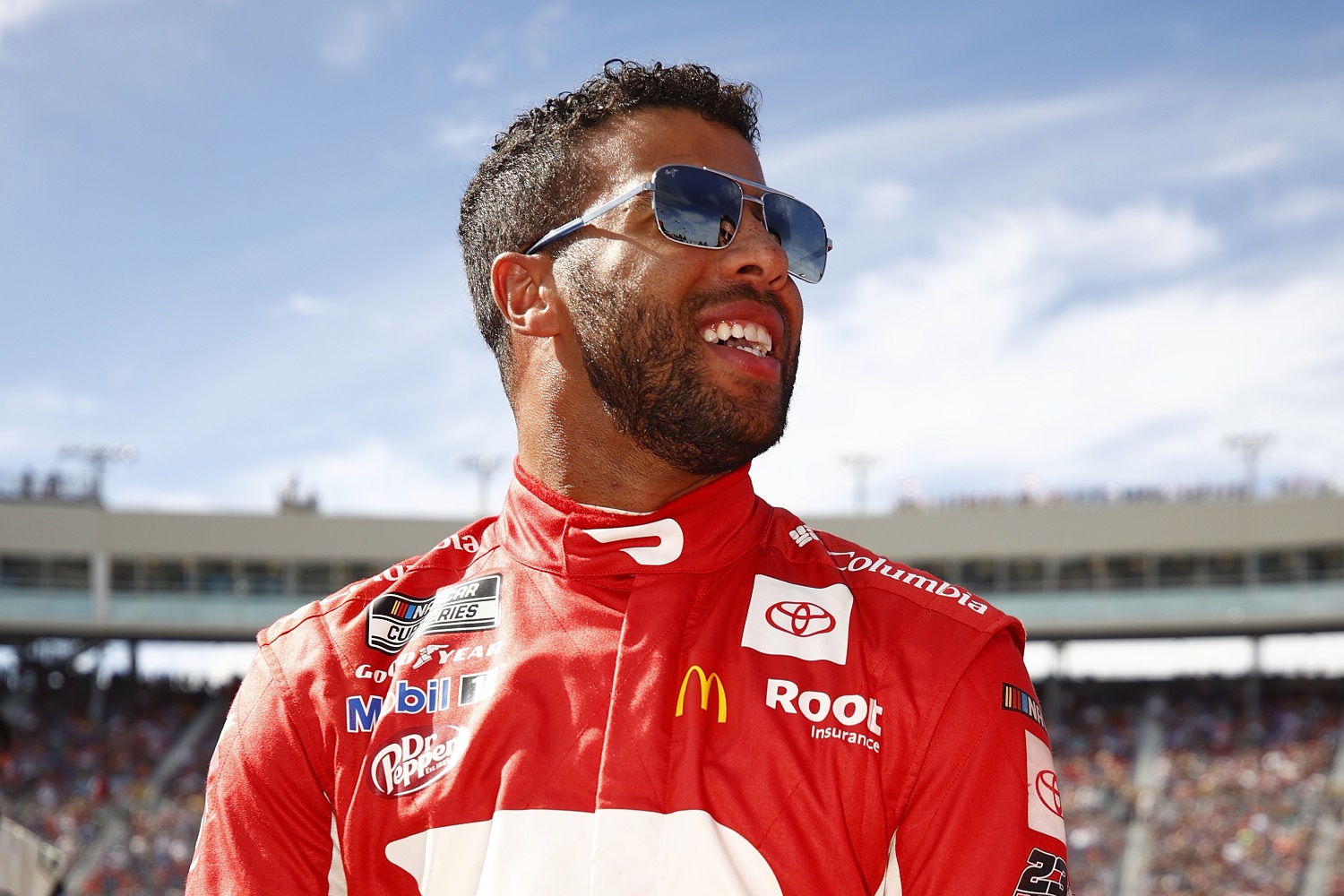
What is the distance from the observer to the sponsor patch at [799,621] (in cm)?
196

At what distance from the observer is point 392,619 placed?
218 centimetres

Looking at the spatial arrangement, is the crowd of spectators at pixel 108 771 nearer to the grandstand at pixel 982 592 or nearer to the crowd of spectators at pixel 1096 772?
the grandstand at pixel 982 592

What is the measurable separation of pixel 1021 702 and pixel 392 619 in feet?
3.38

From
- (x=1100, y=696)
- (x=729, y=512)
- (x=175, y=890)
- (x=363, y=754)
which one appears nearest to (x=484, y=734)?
(x=363, y=754)

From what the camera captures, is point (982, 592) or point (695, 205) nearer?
point (695, 205)

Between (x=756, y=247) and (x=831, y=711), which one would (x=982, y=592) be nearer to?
(x=756, y=247)

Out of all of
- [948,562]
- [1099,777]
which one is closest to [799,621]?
[1099,777]

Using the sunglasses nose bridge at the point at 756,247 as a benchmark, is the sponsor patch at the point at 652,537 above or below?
below

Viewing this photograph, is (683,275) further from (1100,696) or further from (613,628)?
(1100,696)

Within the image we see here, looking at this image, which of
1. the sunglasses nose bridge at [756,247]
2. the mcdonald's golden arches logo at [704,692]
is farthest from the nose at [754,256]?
the mcdonald's golden arches logo at [704,692]

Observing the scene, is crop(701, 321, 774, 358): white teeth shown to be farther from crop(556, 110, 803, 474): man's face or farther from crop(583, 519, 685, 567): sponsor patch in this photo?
crop(583, 519, 685, 567): sponsor patch

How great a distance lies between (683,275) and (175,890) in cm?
2150

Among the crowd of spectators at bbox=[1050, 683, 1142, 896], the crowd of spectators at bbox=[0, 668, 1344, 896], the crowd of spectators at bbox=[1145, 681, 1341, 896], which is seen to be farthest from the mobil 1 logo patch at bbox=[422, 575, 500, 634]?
the crowd of spectators at bbox=[1145, 681, 1341, 896]

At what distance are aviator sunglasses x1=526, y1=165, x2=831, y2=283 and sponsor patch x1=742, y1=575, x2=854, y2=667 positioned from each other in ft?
1.92
